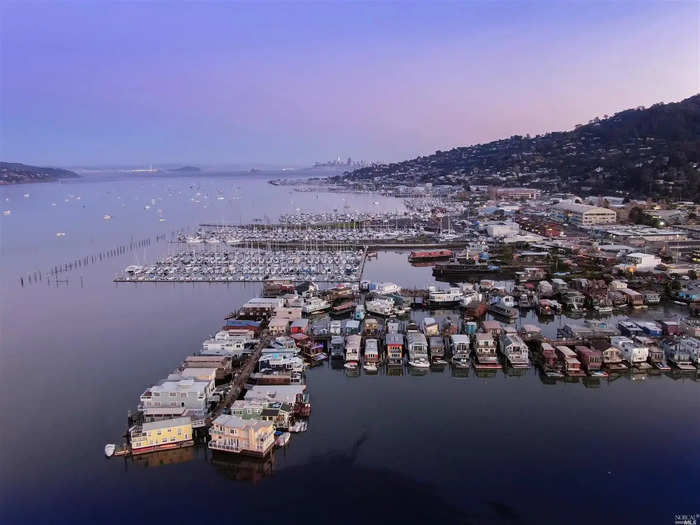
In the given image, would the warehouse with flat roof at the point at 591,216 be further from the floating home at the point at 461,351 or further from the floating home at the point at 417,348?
the floating home at the point at 417,348

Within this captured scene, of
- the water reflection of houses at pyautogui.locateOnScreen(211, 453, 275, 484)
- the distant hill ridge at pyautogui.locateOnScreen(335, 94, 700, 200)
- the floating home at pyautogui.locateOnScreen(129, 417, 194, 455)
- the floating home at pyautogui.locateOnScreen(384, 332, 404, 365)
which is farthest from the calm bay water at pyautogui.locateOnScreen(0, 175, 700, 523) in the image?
the distant hill ridge at pyautogui.locateOnScreen(335, 94, 700, 200)

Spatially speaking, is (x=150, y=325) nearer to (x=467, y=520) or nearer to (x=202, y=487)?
(x=202, y=487)

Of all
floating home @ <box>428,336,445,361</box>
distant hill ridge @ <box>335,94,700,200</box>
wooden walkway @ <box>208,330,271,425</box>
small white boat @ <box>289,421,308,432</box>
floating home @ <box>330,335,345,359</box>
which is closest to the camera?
small white boat @ <box>289,421,308,432</box>

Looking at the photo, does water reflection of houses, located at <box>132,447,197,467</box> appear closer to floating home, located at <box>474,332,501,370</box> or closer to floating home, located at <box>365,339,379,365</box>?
floating home, located at <box>365,339,379,365</box>

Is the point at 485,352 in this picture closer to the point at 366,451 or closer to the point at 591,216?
the point at 366,451

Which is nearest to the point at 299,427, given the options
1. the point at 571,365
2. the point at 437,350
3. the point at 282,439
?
the point at 282,439

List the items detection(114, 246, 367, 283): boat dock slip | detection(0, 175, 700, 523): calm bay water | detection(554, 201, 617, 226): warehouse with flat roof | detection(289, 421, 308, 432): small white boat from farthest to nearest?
detection(554, 201, 617, 226): warehouse with flat roof → detection(114, 246, 367, 283): boat dock slip → detection(289, 421, 308, 432): small white boat → detection(0, 175, 700, 523): calm bay water
